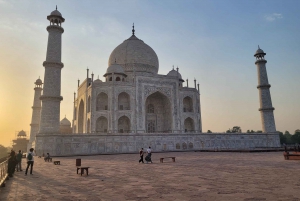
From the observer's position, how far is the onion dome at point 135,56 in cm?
3269

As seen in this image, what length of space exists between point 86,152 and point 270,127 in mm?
20437

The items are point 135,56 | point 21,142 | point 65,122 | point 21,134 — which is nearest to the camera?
point 135,56

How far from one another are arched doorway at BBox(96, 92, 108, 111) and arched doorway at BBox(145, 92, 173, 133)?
217 inches

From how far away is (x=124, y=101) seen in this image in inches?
1138

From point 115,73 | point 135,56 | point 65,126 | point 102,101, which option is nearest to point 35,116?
point 65,126

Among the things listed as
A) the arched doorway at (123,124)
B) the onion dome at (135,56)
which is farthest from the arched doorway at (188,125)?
the onion dome at (135,56)

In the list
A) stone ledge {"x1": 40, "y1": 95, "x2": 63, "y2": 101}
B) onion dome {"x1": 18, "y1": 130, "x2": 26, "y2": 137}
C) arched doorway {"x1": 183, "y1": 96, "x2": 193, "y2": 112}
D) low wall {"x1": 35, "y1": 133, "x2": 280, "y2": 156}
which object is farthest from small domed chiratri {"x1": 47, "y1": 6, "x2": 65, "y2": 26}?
onion dome {"x1": 18, "y1": 130, "x2": 26, "y2": 137}

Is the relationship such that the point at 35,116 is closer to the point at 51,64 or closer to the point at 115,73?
the point at 115,73

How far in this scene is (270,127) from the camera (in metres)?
26.9

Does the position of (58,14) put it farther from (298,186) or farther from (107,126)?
(298,186)

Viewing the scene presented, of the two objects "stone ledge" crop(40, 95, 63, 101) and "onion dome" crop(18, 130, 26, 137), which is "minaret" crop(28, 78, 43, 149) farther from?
"onion dome" crop(18, 130, 26, 137)

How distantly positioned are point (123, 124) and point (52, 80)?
34.5ft

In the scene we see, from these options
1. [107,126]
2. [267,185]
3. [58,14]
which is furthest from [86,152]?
[267,185]

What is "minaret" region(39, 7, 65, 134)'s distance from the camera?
64.1 feet
